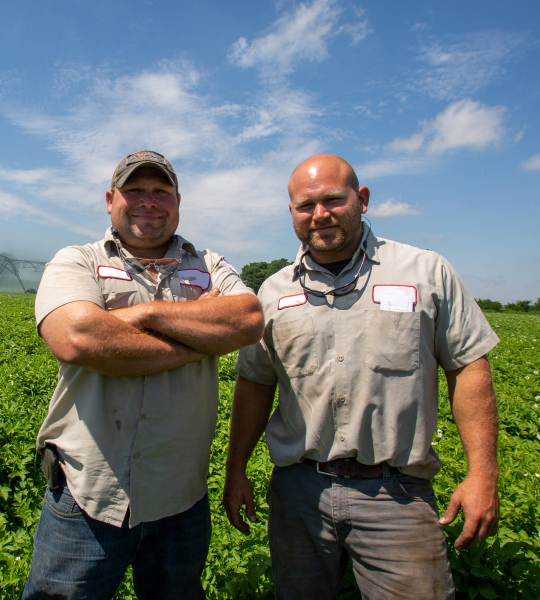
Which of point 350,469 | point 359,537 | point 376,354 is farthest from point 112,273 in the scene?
point 359,537

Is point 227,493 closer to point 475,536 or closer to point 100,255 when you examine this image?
point 475,536

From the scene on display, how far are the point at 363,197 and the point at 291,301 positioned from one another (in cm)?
73

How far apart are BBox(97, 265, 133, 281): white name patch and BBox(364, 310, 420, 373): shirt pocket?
1283 mm

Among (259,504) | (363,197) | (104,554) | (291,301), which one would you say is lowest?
(259,504)

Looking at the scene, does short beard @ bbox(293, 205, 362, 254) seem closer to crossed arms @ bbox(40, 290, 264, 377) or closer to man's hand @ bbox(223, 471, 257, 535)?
crossed arms @ bbox(40, 290, 264, 377)

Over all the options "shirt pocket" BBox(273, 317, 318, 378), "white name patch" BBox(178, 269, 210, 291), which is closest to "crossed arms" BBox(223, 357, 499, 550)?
"shirt pocket" BBox(273, 317, 318, 378)

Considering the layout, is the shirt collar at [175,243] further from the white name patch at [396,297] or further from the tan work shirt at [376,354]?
the white name patch at [396,297]

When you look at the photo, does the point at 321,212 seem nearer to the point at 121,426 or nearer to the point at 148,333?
the point at 148,333

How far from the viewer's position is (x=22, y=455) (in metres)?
4.23

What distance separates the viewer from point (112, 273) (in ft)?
7.54

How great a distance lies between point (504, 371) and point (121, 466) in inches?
400

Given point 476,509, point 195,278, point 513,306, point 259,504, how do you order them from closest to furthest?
1. point 476,509
2. point 195,278
3. point 259,504
4. point 513,306

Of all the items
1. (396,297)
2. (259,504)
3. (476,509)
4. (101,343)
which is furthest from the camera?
(259,504)

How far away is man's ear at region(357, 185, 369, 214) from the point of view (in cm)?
249
